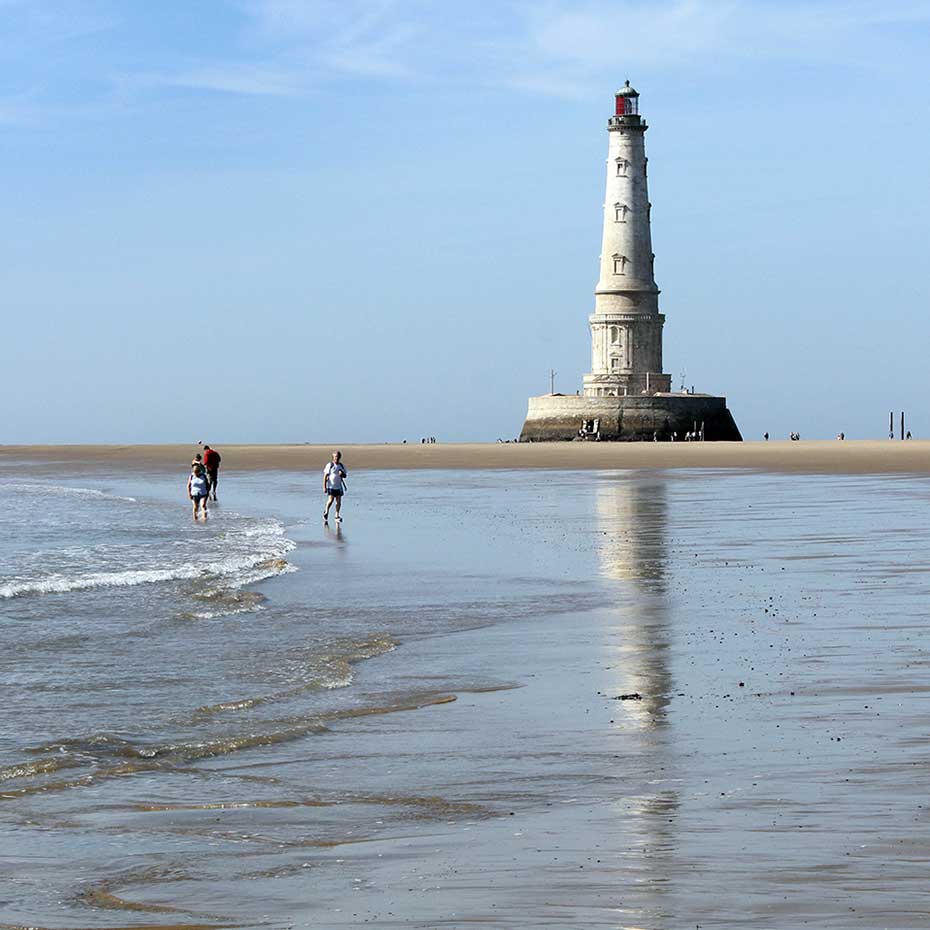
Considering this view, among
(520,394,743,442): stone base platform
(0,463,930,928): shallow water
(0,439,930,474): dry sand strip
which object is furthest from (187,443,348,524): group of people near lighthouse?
(520,394,743,442): stone base platform

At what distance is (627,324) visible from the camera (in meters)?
86.0

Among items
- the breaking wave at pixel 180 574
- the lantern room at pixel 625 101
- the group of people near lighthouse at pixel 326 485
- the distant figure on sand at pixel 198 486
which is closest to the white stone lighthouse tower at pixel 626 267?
the lantern room at pixel 625 101

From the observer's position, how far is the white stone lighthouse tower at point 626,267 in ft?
281

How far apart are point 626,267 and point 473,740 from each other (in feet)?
258

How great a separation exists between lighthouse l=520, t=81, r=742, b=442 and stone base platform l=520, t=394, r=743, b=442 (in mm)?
57

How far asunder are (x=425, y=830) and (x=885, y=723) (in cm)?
302

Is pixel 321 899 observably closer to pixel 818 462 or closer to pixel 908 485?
pixel 908 485

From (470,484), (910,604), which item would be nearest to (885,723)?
(910,604)

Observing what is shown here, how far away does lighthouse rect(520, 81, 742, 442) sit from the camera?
8581 cm

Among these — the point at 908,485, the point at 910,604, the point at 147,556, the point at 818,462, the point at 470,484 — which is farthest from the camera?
the point at 818,462

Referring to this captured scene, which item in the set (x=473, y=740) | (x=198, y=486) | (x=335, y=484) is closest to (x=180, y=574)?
(x=335, y=484)

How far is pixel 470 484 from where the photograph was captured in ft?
144

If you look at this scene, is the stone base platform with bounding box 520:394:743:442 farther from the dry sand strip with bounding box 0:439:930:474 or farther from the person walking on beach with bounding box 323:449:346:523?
the person walking on beach with bounding box 323:449:346:523

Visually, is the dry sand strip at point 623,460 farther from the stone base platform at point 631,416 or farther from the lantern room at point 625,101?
the lantern room at point 625,101
